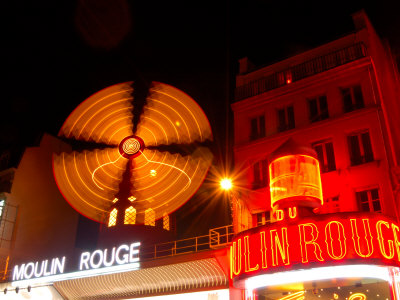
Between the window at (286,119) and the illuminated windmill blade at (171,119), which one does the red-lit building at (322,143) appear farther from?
the illuminated windmill blade at (171,119)

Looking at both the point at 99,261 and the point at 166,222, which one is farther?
the point at 166,222

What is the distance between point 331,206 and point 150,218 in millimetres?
8204

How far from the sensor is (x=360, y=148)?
11055mm

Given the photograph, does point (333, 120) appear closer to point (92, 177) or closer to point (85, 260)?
point (92, 177)

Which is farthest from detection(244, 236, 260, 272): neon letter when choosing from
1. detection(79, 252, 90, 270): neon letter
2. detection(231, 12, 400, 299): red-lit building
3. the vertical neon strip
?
detection(79, 252, 90, 270): neon letter

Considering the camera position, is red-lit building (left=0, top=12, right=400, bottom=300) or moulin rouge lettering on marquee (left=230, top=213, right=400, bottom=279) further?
red-lit building (left=0, top=12, right=400, bottom=300)

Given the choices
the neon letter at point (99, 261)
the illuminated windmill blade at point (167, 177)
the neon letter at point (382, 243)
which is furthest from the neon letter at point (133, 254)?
the neon letter at point (382, 243)

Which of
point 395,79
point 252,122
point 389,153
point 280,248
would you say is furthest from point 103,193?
point 395,79

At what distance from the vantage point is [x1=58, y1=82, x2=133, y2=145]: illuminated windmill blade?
1579cm

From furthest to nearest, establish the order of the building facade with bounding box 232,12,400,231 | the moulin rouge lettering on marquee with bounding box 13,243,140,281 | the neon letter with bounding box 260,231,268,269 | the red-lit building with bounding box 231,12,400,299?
the moulin rouge lettering on marquee with bounding box 13,243,140,281 < the building facade with bounding box 232,12,400,231 < the red-lit building with bounding box 231,12,400,299 < the neon letter with bounding box 260,231,268,269

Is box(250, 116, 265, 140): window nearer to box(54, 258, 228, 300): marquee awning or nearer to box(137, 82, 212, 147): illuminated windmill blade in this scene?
box(137, 82, 212, 147): illuminated windmill blade

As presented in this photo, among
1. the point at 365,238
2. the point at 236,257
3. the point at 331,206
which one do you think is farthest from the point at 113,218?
the point at 365,238

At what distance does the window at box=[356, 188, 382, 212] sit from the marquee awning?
3.95m

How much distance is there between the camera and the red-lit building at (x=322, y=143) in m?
9.23
